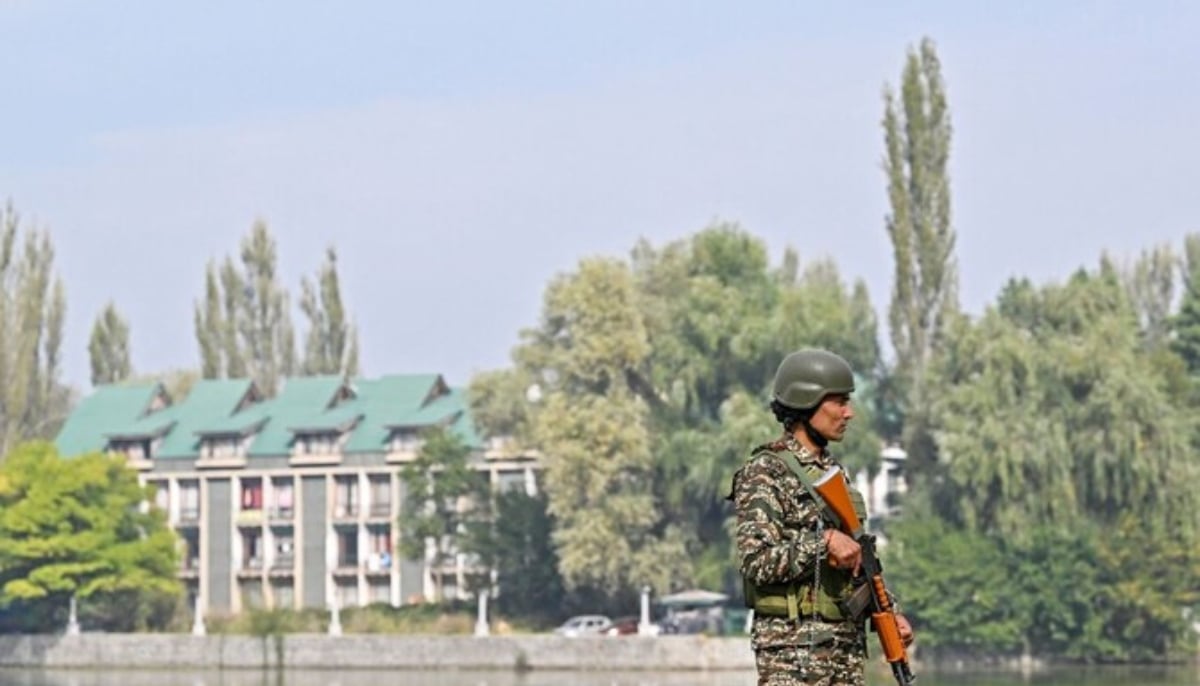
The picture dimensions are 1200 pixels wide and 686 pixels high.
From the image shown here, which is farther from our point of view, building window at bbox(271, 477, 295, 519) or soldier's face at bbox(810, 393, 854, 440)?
building window at bbox(271, 477, 295, 519)

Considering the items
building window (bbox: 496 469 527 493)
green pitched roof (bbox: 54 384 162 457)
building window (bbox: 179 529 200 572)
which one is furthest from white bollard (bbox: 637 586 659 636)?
green pitched roof (bbox: 54 384 162 457)

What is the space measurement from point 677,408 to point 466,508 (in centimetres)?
1068

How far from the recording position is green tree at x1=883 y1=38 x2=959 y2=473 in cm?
6650

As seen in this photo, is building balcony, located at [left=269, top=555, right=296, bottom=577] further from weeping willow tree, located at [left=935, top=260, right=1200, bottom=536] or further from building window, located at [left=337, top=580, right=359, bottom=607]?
weeping willow tree, located at [left=935, top=260, right=1200, bottom=536]

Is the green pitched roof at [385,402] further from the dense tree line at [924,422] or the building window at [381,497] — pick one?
the dense tree line at [924,422]

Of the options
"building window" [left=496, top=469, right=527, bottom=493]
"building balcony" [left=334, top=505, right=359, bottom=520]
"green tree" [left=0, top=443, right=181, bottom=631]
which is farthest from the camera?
"building balcony" [left=334, top=505, right=359, bottom=520]

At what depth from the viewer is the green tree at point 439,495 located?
72.9 m

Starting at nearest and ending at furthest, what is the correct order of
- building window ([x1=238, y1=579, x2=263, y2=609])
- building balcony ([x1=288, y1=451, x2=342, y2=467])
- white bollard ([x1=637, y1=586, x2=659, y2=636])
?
white bollard ([x1=637, y1=586, x2=659, y2=636]), building window ([x1=238, y1=579, x2=263, y2=609]), building balcony ([x1=288, y1=451, x2=342, y2=467])

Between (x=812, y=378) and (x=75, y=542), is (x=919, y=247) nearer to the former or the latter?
(x=75, y=542)

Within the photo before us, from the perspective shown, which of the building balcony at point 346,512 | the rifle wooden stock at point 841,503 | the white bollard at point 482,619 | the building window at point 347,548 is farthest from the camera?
the building balcony at point 346,512

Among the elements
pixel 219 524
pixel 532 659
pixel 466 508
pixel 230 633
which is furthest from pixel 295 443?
pixel 532 659

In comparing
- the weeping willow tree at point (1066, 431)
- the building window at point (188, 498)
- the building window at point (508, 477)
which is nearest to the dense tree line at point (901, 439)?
the weeping willow tree at point (1066, 431)

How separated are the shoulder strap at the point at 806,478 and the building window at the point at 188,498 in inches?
3191

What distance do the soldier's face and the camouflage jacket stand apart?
3.0 inches
